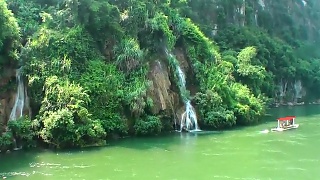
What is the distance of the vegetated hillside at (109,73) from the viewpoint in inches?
859

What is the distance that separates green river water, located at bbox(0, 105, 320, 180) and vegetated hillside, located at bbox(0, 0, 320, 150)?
1438 millimetres

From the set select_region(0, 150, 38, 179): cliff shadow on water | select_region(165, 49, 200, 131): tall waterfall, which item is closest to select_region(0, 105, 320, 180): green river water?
select_region(0, 150, 38, 179): cliff shadow on water

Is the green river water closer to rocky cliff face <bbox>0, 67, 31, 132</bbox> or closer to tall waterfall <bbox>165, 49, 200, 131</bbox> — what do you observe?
tall waterfall <bbox>165, 49, 200, 131</bbox>

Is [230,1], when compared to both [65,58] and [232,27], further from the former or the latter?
[65,58]

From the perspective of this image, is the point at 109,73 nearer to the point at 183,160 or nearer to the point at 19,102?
the point at 19,102

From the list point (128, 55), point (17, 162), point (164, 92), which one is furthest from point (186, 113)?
point (17, 162)

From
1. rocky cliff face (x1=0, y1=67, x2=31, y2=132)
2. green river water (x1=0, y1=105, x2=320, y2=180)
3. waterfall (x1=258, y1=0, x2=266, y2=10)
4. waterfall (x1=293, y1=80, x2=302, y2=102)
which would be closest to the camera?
green river water (x1=0, y1=105, x2=320, y2=180)

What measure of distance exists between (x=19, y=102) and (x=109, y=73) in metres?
5.18

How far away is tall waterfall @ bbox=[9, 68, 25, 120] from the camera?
22005 mm

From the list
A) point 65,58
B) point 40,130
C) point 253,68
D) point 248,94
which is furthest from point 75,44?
point 253,68

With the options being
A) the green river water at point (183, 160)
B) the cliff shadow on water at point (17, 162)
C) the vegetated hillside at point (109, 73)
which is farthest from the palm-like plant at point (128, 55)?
the cliff shadow on water at point (17, 162)

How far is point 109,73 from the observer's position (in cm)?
2522

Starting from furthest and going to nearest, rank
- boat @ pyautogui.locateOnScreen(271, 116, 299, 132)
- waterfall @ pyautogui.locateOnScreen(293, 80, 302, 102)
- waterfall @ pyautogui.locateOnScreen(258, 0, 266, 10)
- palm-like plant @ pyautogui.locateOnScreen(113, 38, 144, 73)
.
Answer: waterfall @ pyautogui.locateOnScreen(258, 0, 266, 10) → waterfall @ pyautogui.locateOnScreen(293, 80, 302, 102) → boat @ pyautogui.locateOnScreen(271, 116, 299, 132) → palm-like plant @ pyautogui.locateOnScreen(113, 38, 144, 73)

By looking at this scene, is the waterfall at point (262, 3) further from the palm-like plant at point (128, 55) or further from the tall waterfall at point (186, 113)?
the palm-like plant at point (128, 55)
